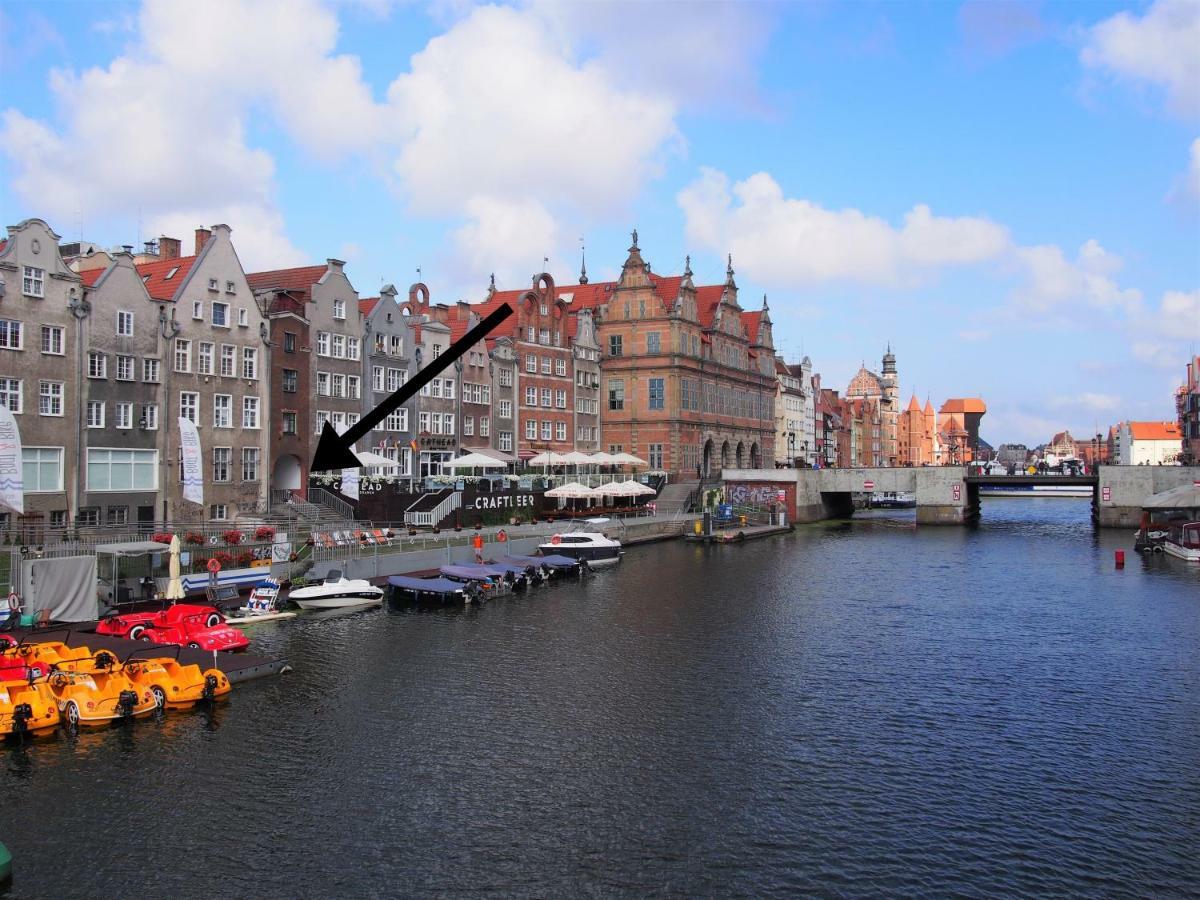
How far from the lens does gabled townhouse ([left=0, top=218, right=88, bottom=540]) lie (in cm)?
5700

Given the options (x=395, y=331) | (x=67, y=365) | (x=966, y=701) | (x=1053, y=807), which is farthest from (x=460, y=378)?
(x=1053, y=807)

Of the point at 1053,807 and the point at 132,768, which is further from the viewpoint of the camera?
the point at 132,768

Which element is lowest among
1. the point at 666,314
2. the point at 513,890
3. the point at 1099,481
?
the point at 513,890

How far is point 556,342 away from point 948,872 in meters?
88.1

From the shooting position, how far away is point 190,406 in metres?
67.2

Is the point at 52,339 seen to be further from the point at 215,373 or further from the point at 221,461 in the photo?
the point at 221,461

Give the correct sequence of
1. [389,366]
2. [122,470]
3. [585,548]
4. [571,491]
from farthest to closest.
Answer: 1. [571,491]
2. [389,366]
3. [585,548]
4. [122,470]

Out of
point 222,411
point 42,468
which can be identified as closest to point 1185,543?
point 222,411

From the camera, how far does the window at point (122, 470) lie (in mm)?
61169

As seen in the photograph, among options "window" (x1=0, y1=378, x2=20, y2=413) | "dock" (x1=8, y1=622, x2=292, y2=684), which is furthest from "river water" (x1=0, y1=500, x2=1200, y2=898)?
"window" (x1=0, y1=378, x2=20, y2=413)

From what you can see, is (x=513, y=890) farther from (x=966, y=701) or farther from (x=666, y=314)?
(x=666, y=314)

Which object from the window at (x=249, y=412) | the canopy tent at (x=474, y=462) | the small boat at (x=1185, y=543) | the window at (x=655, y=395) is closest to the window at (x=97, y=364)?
the window at (x=249, y=412)

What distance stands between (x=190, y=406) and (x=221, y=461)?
14.2 ft

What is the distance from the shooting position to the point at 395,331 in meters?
86.0
